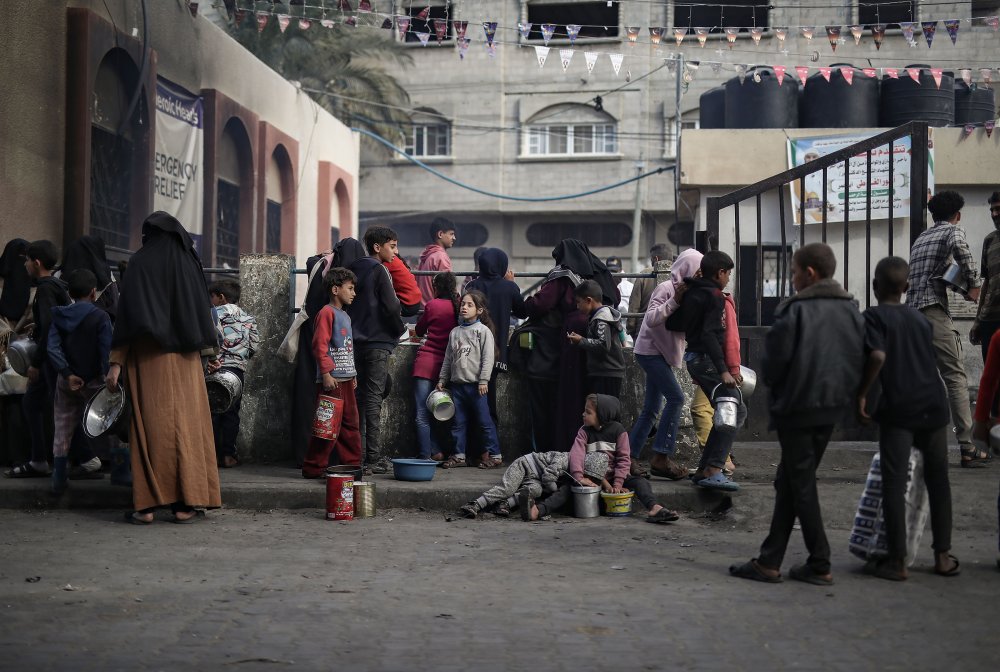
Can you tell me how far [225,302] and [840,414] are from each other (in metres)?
5.34

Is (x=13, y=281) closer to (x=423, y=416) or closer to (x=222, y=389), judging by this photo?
(x=222, y=389)

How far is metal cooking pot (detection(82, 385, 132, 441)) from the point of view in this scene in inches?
286

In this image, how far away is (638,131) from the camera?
34.4 m

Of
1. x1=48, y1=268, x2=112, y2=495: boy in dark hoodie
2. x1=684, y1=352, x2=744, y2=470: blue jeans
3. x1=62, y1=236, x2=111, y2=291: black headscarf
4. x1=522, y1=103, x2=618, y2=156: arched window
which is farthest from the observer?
x1=522, y1=103, x2=618, y2=156: arched window

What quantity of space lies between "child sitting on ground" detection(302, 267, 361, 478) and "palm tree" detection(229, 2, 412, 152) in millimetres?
21180

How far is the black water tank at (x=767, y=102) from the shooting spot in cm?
1880

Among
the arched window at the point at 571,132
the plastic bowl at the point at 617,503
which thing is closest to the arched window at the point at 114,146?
the plastic bowl at the point at 617,503

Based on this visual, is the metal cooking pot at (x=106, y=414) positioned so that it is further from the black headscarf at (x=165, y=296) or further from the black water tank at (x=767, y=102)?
the black water tank at (x=767, y=102)

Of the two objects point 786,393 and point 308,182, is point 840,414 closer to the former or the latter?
point 786,393

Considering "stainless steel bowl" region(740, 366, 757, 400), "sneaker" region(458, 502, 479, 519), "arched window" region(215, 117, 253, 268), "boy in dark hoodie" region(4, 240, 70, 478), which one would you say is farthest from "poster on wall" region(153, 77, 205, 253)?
"stainless steel bowl" region(740, 366, 757, 400)

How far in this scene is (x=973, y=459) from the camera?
26.3 ft

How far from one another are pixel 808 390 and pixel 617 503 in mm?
2418

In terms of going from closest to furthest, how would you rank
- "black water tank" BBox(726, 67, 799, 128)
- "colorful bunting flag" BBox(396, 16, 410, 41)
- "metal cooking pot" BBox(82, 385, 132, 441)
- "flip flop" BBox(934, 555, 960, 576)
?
"flip flop" BBox(934, 555, 960, 576)
"metal cooking pot" BBox(82, 385, 132, 441)
"colorful bunting flag" BBox(396, 16, 410, 41)
"black water tank" BBox(726, 67, 799, 128)

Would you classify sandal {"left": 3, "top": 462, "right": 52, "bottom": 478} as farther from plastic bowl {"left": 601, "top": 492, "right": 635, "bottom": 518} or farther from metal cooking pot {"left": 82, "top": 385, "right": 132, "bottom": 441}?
plastic bowl {"left": 601, "top": 492, "right": 635, "bottom": 518}
